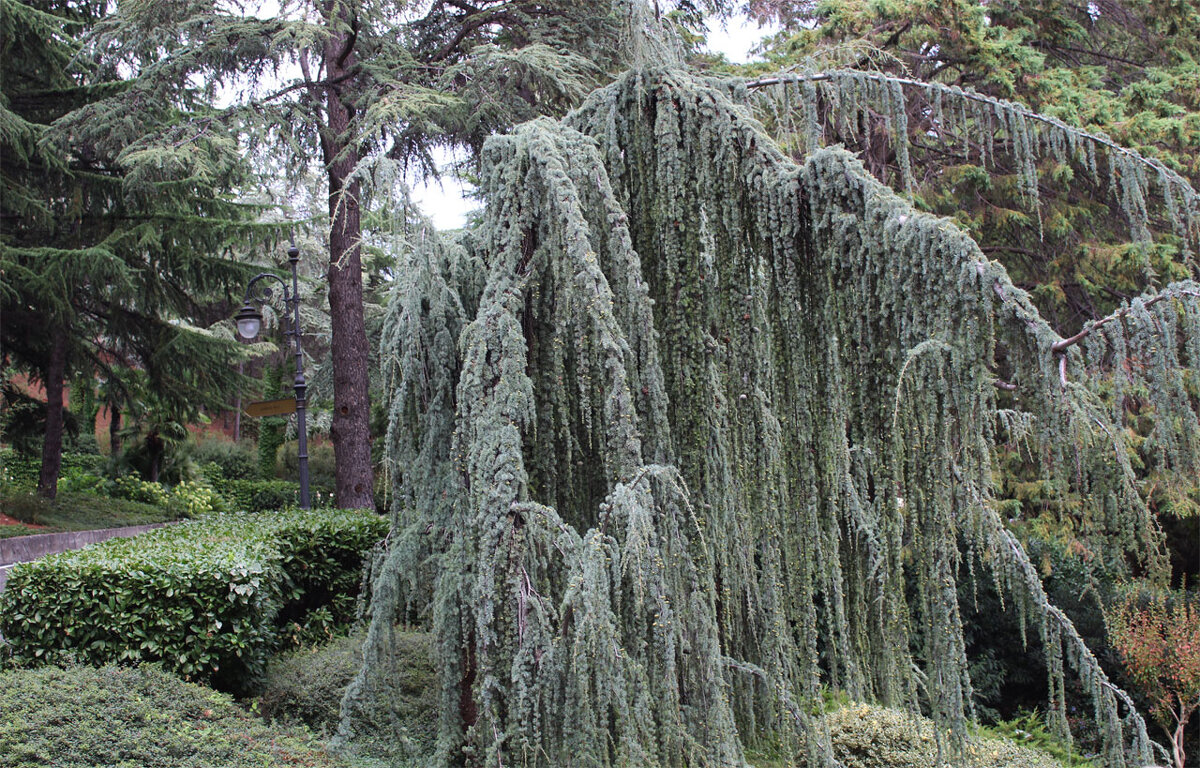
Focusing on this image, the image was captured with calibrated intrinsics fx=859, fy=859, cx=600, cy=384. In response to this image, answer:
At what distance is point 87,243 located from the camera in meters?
14.4

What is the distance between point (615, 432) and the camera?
124 inches

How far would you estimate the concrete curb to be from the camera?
1126 cm

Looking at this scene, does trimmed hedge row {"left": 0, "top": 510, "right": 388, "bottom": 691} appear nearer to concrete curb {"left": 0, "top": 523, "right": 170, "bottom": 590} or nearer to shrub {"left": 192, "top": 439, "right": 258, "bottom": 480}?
concrete curb {"left": 0, "top": 523, "right": 170, "bottom": 590}

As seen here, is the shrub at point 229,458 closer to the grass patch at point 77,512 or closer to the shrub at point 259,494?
the shrub at point 259,494

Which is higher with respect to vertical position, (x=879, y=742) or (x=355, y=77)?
(x=355, y=77)

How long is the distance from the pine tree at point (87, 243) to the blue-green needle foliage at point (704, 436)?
993cm

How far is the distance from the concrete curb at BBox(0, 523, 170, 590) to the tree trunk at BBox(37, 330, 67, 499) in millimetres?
1886

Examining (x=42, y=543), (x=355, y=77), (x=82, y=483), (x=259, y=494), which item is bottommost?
(x=42, y=543)

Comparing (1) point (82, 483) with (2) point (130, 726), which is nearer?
(2) point (130, 726)

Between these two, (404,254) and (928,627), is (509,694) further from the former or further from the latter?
(404,254)

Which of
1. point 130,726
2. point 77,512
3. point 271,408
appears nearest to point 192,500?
point 77,512

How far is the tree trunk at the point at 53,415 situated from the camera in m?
14.4

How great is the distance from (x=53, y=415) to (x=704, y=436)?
48.4 feet

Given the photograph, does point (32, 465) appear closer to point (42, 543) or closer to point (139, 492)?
point (139, 492)
